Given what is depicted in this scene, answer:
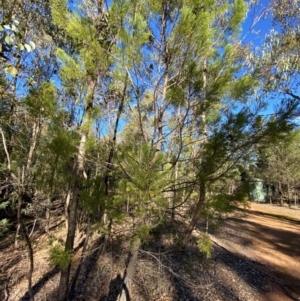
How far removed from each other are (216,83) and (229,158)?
0.79 meters

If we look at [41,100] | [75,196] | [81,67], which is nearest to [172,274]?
[75,196]

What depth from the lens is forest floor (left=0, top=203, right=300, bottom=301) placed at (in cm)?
476

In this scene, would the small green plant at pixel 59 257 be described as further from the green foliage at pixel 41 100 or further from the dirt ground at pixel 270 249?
the dirt ground at pixel 270 249

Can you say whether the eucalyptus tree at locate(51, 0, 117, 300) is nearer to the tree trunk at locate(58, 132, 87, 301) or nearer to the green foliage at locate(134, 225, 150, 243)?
the tree trunk at locate(58, 132, 87, 301)

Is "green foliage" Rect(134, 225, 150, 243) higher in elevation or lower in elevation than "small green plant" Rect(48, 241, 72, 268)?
higher

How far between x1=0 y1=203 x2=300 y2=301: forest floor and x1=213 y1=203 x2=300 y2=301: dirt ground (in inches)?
0.9

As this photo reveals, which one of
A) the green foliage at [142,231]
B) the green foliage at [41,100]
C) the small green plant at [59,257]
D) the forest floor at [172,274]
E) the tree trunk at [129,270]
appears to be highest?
the green foliage at [41,100]

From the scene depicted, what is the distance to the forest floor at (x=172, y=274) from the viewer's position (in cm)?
476

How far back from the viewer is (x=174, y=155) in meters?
3.17

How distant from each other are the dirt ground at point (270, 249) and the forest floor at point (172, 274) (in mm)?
23

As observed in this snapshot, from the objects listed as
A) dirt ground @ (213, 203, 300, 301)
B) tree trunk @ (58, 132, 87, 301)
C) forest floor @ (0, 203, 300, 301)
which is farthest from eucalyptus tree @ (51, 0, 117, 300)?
dirt ground @ (213, 203, 300, 301)

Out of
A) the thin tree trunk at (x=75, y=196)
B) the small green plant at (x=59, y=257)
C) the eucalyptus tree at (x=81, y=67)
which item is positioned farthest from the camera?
the thin tree trunk at (x=75, y=196)

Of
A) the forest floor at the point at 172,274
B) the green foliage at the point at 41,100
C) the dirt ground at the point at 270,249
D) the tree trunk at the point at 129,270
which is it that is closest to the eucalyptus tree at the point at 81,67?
the green foliage at the point at 41,100

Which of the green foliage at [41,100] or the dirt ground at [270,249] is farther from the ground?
the green foliage at [41,100]
